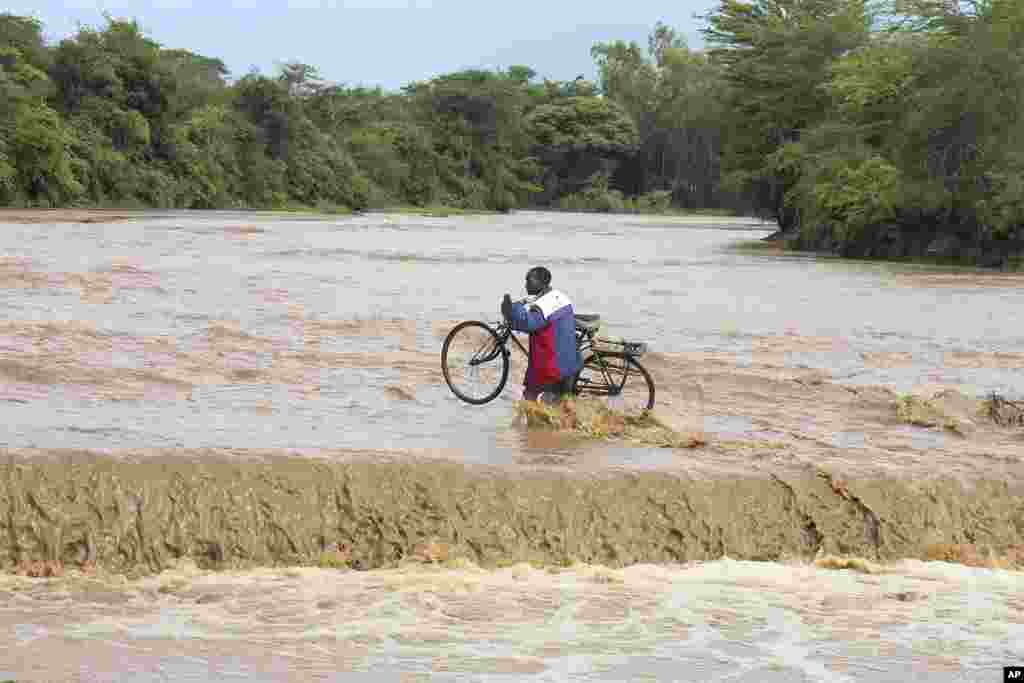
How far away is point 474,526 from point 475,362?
2981 millimetres

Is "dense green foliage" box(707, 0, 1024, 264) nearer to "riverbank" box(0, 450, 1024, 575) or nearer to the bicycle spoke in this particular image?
the bicycle spoke

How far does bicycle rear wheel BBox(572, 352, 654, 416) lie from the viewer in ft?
36.7

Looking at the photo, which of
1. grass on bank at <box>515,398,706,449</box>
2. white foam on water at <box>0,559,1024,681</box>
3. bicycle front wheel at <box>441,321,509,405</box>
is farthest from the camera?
bicycle front wheel at <box>441,321,509,405</box>

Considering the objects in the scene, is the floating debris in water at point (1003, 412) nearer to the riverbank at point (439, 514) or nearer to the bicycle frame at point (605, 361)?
the riverbank at point (439, 514)

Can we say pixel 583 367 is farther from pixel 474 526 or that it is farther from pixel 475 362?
pixel 474 526

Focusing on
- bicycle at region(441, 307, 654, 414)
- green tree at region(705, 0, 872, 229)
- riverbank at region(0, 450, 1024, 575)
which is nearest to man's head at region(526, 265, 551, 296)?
bicycle at region(441, 307, 654, 414)

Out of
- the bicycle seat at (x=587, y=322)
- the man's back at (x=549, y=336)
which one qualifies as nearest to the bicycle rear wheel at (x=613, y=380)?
the bicycle seat at (x=587, y=322)

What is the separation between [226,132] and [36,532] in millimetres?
60646

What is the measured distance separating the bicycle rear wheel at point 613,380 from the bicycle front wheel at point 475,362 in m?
0.71

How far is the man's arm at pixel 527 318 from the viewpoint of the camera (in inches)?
404

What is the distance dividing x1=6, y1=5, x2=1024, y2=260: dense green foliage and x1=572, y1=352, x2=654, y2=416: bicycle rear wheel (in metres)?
24.7

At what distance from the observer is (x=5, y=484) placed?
847cm

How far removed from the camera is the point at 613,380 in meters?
11.2

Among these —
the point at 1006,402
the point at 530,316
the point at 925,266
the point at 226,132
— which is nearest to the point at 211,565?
the point at 530,316
